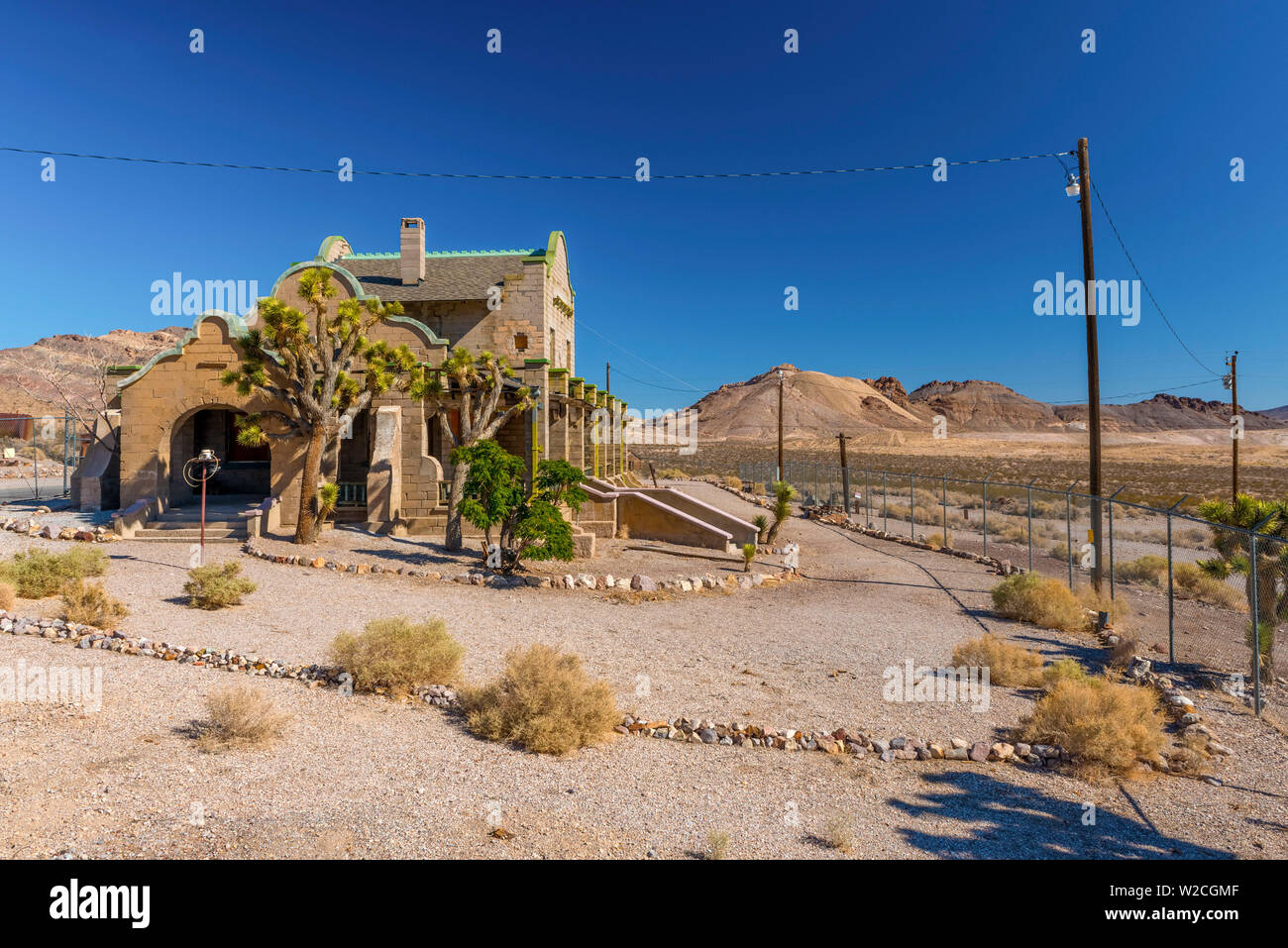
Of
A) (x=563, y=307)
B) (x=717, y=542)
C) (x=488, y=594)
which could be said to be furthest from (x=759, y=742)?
(x=563, y=307)

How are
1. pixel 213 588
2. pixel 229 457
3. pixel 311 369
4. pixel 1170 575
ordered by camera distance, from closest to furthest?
pixel 1170 575, pixel 213 588, pixel 311 369, pixel 229 457

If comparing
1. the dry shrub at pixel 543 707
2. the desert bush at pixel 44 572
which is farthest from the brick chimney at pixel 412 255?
the dry shrub at pixel 543 707

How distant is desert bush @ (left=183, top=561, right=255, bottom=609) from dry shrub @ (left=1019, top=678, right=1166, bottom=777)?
443 inches

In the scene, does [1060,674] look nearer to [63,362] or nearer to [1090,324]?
[1090,324]

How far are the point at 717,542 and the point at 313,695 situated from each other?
13.2 metres

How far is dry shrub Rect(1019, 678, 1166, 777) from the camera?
627 centimetres

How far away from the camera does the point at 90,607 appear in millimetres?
9391

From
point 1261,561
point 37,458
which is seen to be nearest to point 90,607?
point 1261,561

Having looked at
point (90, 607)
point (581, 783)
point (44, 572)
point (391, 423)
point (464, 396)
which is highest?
point (464, 396)

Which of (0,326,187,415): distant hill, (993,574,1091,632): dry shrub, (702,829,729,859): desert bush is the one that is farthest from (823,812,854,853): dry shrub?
(0,326,187,415): distant hill

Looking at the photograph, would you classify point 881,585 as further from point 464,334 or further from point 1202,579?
point 464,334

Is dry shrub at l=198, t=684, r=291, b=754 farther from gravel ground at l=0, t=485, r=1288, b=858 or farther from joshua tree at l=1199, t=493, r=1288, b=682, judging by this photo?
joshua tree at l=1199, t=493, r=1288, b=682

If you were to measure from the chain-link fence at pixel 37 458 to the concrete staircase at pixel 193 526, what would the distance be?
619 cm

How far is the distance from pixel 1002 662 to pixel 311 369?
15.7 metres
